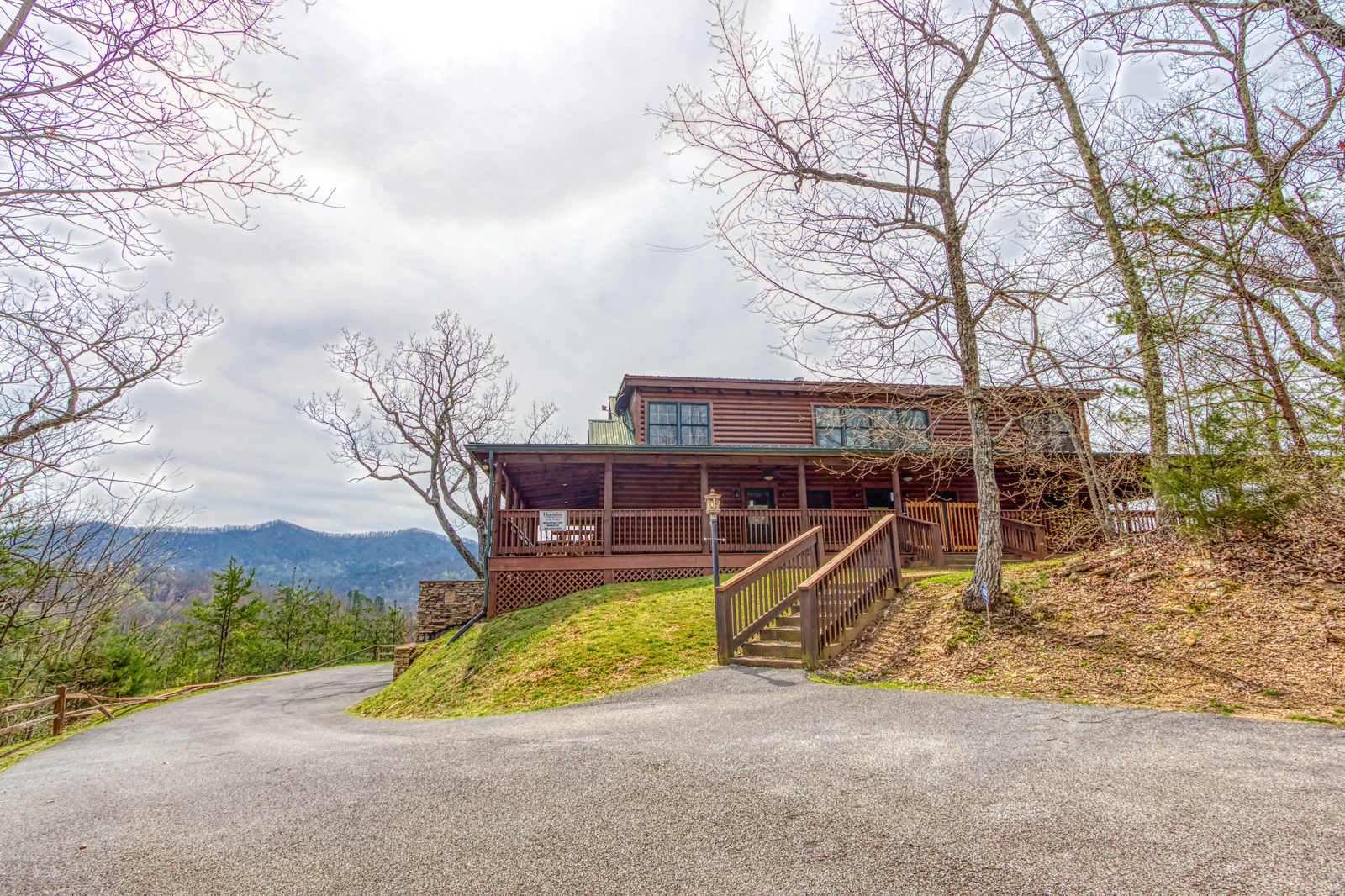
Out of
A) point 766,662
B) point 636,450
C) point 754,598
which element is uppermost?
point 636,450

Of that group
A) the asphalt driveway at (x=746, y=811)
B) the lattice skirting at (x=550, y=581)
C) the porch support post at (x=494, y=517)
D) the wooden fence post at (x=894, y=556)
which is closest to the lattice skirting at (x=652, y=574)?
the lattice skirting at (x=550, y=581)

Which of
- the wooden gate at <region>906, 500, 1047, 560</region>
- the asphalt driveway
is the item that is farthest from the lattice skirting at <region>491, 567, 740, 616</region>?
the asphalt driveway

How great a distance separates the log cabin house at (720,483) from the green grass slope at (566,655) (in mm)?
1421

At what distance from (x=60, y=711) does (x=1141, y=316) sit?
64.9ft

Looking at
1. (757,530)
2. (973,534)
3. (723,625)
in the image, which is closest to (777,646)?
(723,625)

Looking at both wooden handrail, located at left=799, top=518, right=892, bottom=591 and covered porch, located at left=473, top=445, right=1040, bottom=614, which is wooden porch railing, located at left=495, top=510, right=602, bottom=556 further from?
wooden handrail, located at left=799, top=518, right=892, bottom=591

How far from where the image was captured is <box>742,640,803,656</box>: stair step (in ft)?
28.1

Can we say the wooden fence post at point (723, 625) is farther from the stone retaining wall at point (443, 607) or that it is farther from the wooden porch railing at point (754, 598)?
the stone retaining wall at point (443, 607)

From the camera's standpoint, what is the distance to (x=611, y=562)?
15.3 metres

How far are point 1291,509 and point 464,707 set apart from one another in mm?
11636

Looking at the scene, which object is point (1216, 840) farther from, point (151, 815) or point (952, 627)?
point (151, 815)

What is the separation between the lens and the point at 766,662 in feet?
28.0

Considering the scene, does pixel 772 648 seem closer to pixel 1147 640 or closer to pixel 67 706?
pixel 1147 640

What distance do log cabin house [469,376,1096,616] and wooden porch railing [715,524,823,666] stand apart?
272cm
